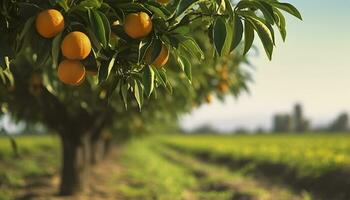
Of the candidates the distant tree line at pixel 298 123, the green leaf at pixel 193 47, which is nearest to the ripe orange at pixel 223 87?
the green leaf at pixel 193 47

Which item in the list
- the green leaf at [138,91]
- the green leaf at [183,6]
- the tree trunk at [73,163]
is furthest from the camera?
the tree trunk at [73,163]

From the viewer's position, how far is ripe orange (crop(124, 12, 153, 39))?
2.40m

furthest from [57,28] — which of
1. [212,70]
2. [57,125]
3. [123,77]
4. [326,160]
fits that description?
[326,160]

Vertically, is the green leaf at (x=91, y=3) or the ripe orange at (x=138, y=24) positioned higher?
the green leaf at (x=91, y=3)

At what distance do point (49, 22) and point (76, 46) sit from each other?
15 cm

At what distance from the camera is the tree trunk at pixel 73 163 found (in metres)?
9.95

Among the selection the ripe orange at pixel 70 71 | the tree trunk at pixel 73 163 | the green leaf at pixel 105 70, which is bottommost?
the ripe orange at pixel 70 71

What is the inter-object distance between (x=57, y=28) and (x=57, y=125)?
23.8 feet

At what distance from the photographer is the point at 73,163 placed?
10016 mm

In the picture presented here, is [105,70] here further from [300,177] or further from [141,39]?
[300,177]

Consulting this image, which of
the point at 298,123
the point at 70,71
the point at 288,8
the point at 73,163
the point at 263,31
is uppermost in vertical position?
the point at 298,123

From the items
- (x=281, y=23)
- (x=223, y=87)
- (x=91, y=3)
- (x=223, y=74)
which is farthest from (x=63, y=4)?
(x=223, y=74)

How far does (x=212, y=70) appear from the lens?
6781 mm

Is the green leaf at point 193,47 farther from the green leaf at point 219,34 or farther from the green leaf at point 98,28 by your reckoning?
the green leaf at point 98,28
